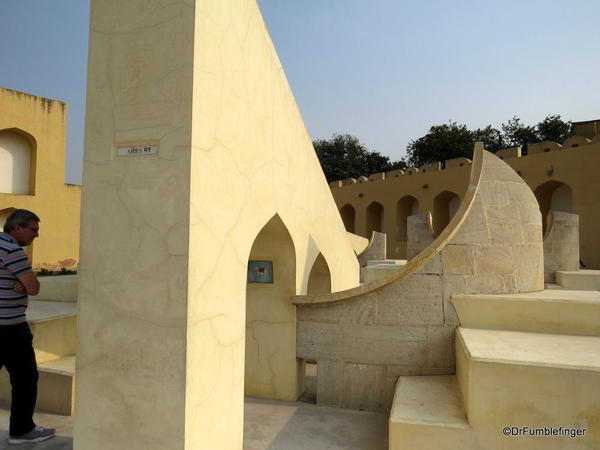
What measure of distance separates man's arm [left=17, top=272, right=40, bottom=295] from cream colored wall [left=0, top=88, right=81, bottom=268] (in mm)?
10934

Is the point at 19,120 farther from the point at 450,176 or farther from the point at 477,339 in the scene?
the point at 450,176

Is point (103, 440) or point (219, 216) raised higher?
point (219, 216)

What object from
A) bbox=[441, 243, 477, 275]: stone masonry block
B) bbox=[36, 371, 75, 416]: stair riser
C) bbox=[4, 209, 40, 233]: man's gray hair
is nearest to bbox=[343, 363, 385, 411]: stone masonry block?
bbox=[441, 243, 477, 275]: stone masonry block

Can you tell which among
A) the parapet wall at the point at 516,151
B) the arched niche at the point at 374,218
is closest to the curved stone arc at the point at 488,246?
the parapet wall at the point at 516,151

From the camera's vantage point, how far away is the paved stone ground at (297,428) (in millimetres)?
3611

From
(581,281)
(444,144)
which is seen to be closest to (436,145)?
(444,144)

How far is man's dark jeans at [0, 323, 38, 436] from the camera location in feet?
10.1

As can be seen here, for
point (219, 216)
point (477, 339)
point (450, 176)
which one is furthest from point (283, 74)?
point (450, 176)

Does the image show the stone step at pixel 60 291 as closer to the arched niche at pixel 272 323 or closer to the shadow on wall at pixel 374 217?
the arched niche at pixel 272 323

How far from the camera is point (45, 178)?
13156 mm

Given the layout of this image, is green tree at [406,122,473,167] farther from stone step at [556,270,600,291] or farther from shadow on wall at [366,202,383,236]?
stone step at [556,270,600,291]

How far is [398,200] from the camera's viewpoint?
2330 cm

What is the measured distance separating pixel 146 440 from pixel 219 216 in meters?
1.42

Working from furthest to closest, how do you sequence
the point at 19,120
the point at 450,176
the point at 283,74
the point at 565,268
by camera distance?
the point at 450,176 → the point at 19,120 → the point at 565,268 → the point at 283,74
